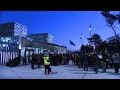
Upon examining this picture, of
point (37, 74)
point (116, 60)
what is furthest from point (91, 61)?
point (37, 74)

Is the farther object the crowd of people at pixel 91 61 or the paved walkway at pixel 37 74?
the crowd of people at pixel 91 61

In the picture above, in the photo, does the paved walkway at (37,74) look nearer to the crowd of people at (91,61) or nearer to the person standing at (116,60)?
the crowd of people at (91,61)

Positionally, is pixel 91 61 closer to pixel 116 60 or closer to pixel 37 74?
pixel 116 60

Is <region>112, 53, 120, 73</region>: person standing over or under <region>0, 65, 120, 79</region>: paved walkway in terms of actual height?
over

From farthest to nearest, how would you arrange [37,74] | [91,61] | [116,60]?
[91,61], [116,60], [37,74]

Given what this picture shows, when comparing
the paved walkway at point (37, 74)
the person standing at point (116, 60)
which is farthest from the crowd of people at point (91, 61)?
the paved walkway at point (37, 74)

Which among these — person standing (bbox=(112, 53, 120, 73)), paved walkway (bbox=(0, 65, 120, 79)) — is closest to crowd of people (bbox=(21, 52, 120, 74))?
person standing (bbox=(112, 53, 120, 73))

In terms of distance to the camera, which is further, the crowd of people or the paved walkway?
the crowd of people

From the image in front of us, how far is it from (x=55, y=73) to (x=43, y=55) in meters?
1.17

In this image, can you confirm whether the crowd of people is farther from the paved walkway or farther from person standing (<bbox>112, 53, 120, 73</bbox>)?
the paved walkway

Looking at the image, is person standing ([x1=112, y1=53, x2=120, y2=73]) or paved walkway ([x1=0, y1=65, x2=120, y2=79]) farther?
person standing ([x1=112, y1=53, x2=120, y2=73])

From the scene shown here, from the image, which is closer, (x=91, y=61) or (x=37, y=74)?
(x=37, y=74)
